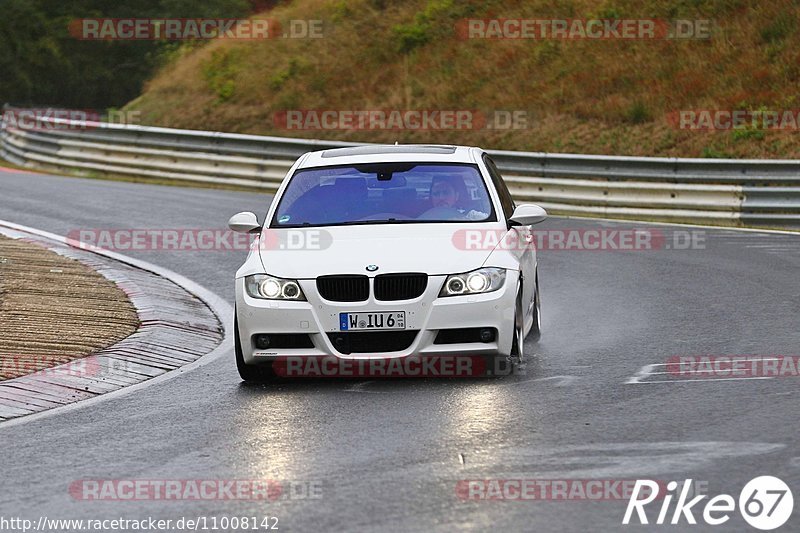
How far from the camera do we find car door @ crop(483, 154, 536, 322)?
10.3 m

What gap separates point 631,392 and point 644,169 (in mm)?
14356

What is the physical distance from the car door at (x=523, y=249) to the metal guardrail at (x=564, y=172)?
10539mm

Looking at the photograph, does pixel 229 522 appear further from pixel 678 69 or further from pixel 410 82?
pixel 410 82

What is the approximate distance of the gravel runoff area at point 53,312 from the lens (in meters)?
10.5

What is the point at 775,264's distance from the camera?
52.7 ft

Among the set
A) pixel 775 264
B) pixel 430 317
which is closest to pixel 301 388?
pixel 430 317
